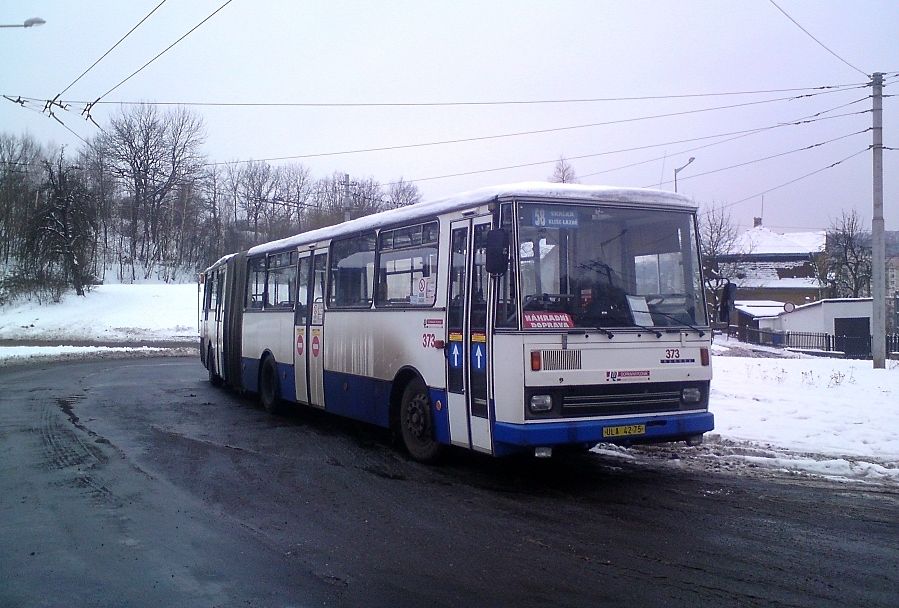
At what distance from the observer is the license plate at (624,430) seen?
8195 millimetres

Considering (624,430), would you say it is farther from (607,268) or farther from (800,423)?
(800,423)

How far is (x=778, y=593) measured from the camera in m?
5.34

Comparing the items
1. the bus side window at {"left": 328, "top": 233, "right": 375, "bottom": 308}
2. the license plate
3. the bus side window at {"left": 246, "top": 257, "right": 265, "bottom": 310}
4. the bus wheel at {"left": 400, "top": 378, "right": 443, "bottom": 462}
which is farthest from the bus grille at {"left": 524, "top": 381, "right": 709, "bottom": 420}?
the bus side window at {"left": 246, "top": 257, "right": 265, "bottom": 310}

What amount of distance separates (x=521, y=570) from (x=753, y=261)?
7786 cm

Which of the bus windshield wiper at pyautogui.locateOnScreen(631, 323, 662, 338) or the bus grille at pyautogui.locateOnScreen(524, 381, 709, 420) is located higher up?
the bus windshield wiper at pyautogui.locateOnScreen(631, 323, 662, 338)

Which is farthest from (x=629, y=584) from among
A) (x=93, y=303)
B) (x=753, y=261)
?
(x=753, y=261)

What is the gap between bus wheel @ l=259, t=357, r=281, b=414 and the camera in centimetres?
1480

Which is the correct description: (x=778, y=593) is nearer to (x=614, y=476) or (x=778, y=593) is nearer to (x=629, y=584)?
(x=629, y=584)

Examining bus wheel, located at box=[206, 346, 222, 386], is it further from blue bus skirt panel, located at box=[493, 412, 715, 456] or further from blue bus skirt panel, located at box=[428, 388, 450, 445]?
blue bus skirt panel, located at box=[493, 412, 715, 456]

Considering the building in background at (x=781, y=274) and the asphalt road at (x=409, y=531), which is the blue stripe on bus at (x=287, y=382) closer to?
the asphalt road at (x=409, y=531)

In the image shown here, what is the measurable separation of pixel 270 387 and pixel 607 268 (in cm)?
855

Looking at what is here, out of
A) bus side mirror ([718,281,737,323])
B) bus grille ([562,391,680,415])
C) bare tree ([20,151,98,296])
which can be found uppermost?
bare tree ([20,151,98,296])

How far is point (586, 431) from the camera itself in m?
8.09

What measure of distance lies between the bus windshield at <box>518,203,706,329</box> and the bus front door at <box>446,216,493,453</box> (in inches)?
22.6
